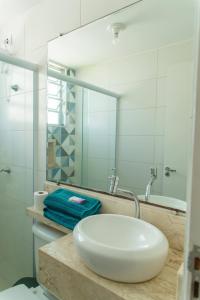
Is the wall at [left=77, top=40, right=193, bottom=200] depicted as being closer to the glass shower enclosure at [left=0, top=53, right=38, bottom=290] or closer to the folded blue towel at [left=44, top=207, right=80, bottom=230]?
the folded blue towel at [left=44, top=207, right=80, bottom=230]

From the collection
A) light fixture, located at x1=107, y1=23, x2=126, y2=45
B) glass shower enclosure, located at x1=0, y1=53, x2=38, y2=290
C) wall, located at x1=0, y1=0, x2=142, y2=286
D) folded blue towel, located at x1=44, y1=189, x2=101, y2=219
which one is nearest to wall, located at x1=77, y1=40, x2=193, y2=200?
light fixture, located at x1=107, y1=23, x2=126, y2=45

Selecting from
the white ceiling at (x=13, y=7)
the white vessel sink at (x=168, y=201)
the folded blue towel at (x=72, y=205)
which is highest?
the white ceiling at (x=13, y=7)

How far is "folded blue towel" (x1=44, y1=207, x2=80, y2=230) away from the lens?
1218 millimetres

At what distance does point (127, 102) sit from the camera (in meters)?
1.32

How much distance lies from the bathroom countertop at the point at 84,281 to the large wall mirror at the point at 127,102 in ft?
1.16

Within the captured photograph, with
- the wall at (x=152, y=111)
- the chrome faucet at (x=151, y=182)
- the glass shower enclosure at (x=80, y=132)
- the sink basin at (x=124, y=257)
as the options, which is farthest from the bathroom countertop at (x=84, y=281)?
the glass shower enclosure at (x=80, y=132)

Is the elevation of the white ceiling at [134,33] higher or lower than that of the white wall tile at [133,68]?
higher

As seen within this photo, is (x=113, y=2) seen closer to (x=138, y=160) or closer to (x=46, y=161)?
(x=138, y=160)

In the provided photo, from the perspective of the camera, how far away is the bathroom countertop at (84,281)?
0.75 m

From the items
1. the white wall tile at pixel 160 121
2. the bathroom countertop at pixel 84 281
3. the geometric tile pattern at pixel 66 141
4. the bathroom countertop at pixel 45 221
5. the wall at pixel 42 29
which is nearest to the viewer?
the bathroom countertop at pixel 84 281

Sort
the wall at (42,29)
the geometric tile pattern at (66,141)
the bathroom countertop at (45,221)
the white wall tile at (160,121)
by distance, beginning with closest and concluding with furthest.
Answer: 1. the white wall tile at (160,121)
2. the bathroom countertop at (45,221)
3. the wall at (42,29)
4. the geometric tile pattern at (66,141)

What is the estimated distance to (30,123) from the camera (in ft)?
6.00

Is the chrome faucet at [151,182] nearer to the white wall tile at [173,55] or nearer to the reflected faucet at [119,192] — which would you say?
the reflected faucet at [119,192]

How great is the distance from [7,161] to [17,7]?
1.29m
